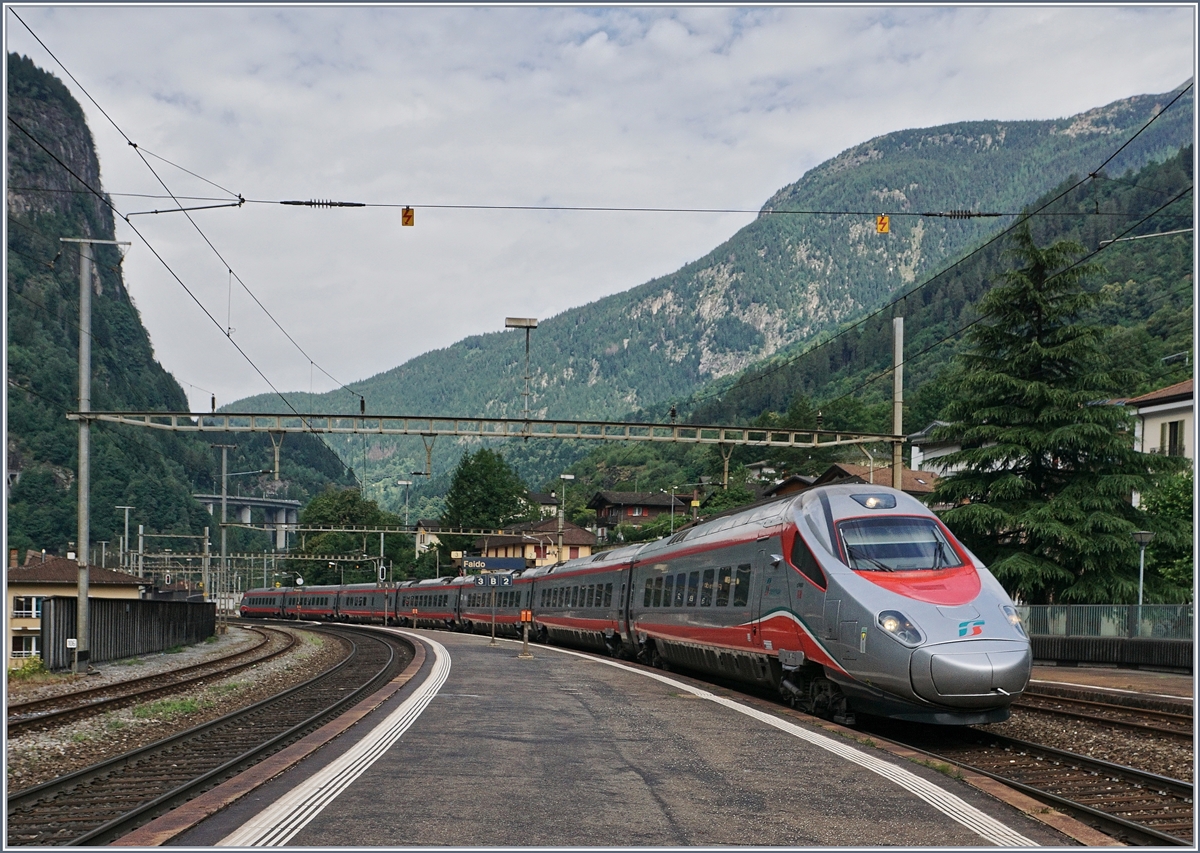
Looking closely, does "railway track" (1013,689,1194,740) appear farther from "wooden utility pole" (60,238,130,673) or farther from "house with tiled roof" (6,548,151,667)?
"house with tiled roof" (6,548,151,667)

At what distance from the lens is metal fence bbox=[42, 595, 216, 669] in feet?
102

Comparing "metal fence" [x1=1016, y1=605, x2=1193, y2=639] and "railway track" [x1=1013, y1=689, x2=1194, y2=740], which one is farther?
"metal fence" [x1=1016, y1=605, x2=1193, y2=639]

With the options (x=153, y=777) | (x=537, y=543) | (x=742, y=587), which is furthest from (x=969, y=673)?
(x=537, y=543)

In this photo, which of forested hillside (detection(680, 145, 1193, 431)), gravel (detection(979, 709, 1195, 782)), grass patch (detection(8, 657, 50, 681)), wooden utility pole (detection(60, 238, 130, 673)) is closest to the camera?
A: gravel (detection(979, 709, 1195, 782))

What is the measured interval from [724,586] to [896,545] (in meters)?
6.19

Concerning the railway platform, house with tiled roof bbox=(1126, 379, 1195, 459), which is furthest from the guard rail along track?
house with tiled roof bbox=(1126, 379, 1195, 459)

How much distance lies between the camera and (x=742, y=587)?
832 inches

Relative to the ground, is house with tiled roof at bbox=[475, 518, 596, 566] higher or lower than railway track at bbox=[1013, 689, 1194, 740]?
lower

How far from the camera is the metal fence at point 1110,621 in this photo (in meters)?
31.0

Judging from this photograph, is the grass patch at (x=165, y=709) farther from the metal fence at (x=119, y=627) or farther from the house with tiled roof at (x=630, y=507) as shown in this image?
the house with tiled roof at (x=630, y=507)

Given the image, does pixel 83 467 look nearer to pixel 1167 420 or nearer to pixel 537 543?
pixel 1167 420

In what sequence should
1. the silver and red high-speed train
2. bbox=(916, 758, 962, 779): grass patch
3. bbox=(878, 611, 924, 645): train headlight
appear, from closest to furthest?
bbox=(916, 758, 962, 779): grass patch
the silver and red high-speed train
bbox=(878, 611, 924, 645): train headlight

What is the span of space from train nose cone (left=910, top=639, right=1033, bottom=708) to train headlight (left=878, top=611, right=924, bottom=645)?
0.20 meters

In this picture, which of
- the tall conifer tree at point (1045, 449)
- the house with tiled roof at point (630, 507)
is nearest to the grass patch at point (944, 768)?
the tall conifer tree at point (1045, 449)
